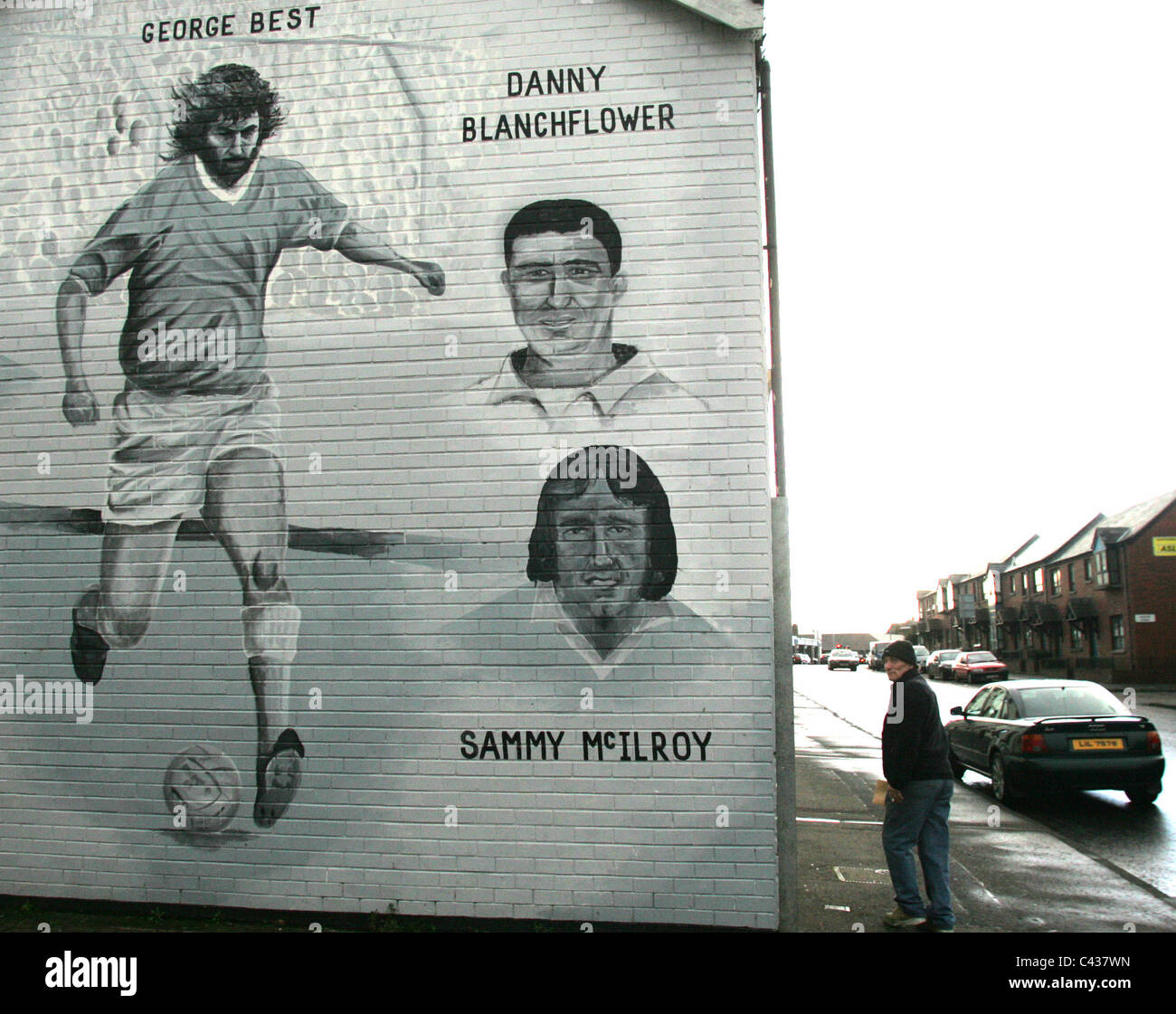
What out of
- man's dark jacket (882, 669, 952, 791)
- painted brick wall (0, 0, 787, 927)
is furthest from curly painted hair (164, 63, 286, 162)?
man's dark jacket (882, 669, 952, 791)

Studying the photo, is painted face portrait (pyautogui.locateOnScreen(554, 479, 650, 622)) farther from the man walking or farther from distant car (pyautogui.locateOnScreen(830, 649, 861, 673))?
distant car (pyautogui.locateOnScreen(830, 649, 861, 673))

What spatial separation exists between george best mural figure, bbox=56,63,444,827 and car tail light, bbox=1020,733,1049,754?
26.6 feet

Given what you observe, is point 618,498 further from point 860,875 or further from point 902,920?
point 860,875

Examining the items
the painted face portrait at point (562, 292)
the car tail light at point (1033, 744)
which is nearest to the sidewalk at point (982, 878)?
the car tail light at point (1033, 744)

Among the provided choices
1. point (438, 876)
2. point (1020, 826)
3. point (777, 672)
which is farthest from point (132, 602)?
point (1020, 826)

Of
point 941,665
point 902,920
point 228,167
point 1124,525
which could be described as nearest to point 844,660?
point 941,665

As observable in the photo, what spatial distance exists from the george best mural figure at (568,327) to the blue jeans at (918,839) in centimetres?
299

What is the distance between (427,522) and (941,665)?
45.3 m

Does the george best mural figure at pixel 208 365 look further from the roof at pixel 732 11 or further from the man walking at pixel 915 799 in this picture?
the man walking at pixel 915 799

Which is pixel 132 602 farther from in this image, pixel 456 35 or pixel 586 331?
pixel 456 35

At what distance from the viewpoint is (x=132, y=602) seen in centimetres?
638

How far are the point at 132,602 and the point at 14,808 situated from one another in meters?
1.68

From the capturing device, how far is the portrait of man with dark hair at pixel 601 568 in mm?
5871

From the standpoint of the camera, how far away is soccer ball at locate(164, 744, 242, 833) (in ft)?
19.9
